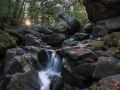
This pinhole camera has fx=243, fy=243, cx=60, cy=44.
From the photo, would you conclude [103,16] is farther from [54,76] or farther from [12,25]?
[12,25]

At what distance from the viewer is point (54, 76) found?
1323cm

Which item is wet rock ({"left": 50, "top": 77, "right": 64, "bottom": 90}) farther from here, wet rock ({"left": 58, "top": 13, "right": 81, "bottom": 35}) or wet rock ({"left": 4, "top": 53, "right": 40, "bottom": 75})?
wet rock ({"left": 58, "top": 13, "right": 81, "bottom": 35})

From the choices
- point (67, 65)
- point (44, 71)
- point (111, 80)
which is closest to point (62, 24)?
point (44, 71)

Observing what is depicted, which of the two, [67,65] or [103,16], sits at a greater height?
[103,16]

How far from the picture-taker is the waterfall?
42.4ft

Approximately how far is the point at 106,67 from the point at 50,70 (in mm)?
4655

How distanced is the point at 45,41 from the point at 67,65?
29.6ft

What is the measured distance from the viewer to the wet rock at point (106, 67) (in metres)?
10.3

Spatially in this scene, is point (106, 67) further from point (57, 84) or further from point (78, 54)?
point (57, 84)

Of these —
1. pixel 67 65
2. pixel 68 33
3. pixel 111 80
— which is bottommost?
pixel 68 33

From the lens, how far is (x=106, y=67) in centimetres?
1056

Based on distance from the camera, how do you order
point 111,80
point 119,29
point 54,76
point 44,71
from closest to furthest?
point 111,80
point 54,76
point 44,71
point 119,29

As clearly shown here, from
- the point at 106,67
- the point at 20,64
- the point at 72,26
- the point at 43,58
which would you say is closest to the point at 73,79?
the point at 106,67

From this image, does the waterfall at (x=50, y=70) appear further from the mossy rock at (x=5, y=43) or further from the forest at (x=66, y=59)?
the mossy rock at (x=5, y=43)
